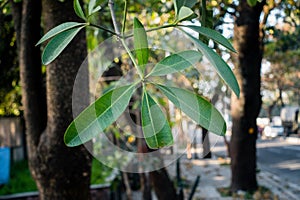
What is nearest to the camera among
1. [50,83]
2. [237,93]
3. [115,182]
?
[237,93]

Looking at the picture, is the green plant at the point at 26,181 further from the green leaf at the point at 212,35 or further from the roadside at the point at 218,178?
the green leaf at the point at 212,35

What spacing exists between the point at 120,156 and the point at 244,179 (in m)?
2.74

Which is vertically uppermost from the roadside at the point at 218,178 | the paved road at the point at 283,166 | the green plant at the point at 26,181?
the green plant at the point at 26,181

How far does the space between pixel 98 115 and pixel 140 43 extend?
0.11 metres

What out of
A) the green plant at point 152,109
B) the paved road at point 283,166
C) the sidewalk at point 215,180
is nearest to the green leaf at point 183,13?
the green plant at point 152,109

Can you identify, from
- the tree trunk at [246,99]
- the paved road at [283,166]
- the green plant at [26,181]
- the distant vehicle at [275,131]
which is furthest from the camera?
the distant vehicle at [275,131]

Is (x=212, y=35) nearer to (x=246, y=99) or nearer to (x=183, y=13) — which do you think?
(x=183, y=13)

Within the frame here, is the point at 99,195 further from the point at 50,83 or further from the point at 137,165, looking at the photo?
the point at 50,83

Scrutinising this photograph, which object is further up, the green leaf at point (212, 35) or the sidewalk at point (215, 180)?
the green leaf at point (212, 35)

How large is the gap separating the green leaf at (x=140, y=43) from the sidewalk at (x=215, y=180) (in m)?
4.38

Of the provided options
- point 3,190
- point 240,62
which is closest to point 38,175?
point 3,190

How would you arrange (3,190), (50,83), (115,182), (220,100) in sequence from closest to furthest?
(220,100) < (50,83) < (115,182) < (3,190)

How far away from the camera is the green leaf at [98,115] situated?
17.0 inches

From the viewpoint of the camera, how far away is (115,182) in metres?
3.76
